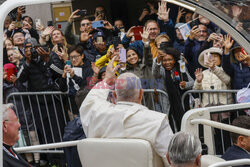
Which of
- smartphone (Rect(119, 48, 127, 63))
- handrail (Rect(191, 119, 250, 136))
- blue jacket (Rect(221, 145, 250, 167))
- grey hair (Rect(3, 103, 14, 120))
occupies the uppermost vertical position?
smartphone (Rect(119, 48, 127, 63))

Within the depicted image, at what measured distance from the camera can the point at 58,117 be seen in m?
3.37

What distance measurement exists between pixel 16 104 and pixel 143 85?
A: 0.84m

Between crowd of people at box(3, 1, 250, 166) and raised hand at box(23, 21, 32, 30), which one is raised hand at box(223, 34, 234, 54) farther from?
raised hand at box(23, 21, 32, 30)

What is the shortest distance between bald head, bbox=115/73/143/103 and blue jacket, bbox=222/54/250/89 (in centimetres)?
63

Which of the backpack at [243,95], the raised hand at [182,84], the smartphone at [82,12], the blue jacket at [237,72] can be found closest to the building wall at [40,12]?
the smartphone at [82,12]

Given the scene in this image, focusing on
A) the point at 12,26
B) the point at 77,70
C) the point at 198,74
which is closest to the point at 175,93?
the point at 198,74

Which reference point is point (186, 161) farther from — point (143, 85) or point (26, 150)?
point (26, 150)

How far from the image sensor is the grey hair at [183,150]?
2.63 metres

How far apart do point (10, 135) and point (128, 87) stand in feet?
2.68

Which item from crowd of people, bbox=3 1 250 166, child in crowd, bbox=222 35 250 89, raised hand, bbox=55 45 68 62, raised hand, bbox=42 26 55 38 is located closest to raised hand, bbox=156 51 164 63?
crowd of people, bbox=3 1 250 166

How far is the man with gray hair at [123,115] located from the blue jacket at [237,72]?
601 millimetres

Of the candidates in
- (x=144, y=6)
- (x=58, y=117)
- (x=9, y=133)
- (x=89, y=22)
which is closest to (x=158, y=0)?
(x=144, y=6)

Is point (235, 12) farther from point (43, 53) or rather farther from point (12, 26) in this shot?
point (12, 26)

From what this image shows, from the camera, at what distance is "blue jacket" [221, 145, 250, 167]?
138 inches
